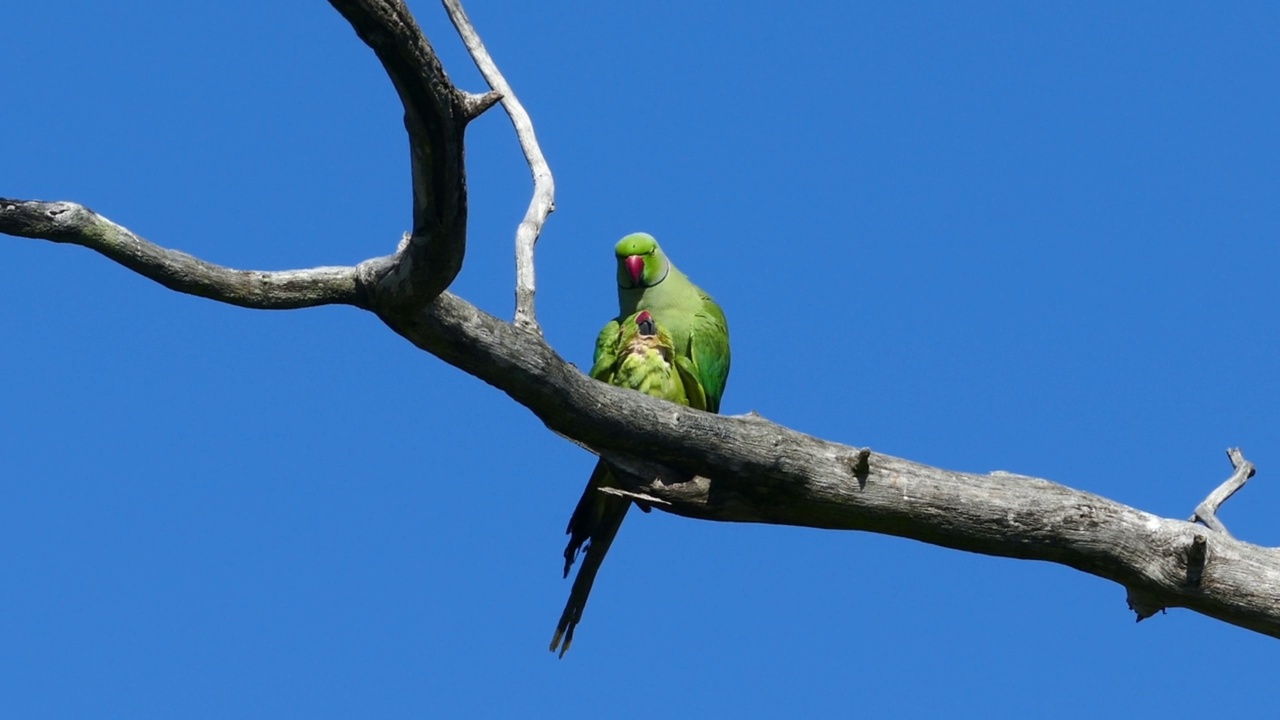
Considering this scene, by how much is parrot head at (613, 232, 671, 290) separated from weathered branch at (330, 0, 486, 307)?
105 inches

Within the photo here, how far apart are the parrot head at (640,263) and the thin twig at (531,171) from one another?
1.27 meters

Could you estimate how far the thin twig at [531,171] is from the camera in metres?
4.20

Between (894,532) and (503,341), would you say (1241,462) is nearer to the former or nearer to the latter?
(894,532)

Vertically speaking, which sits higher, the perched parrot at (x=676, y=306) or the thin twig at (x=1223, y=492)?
the perched parrot at (x=676, y=306)

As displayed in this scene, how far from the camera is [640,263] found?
6.06 meters

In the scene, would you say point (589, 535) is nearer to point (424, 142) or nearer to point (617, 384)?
point (617, 384)

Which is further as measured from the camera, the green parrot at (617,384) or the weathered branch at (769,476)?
the green parrot at (617,384)

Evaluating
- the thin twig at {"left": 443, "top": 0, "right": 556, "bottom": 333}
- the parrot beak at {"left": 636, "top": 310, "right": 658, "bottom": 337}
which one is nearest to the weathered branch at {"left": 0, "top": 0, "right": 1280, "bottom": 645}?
the thin twig at {"left": 443, "top": 0, "right": 556, "bottom": 333}

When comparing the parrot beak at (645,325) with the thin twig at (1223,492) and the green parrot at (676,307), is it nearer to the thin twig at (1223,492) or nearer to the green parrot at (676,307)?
the green parrot at (676,307)

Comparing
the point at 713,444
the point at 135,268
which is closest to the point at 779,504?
the point at 713,444

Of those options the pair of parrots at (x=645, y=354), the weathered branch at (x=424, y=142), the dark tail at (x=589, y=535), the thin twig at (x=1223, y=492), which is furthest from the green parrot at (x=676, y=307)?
the weathered branch at (x=424, y=142)

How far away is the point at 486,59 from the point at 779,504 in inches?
86.1

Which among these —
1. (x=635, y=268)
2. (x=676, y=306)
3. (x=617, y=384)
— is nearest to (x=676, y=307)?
(x=676, y=306)

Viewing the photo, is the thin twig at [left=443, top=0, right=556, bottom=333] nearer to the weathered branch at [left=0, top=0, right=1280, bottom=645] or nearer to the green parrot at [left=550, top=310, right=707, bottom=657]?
the weathered branch at [left=0, top=0, right=1280, bottom=645]
